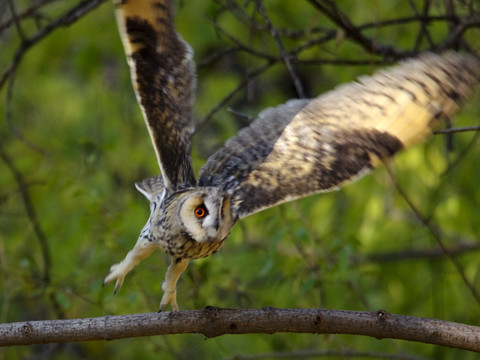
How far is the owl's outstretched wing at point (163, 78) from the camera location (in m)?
3.01

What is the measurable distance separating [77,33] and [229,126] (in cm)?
184

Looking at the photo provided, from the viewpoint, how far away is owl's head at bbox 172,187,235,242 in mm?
3029

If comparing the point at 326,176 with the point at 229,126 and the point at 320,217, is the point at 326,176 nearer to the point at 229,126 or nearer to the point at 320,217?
the point at 229,126

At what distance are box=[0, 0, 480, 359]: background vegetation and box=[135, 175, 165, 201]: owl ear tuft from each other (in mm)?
530

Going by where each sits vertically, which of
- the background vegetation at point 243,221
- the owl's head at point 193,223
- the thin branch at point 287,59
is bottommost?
the background vegetation at point 243,221

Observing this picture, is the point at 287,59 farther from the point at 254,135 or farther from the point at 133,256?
the point at 133,256

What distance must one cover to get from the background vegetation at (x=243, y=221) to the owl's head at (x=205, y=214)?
0.96 metres

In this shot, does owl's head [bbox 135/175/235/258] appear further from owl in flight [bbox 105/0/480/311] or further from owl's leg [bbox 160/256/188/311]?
owl's leg [bbox 160/256/188/311]

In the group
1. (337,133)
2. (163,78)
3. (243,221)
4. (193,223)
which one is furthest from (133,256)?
(243,221)

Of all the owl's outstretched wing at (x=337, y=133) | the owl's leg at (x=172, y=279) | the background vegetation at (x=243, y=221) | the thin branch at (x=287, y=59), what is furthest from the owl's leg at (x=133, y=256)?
the thin branch at (x=287, y=59)

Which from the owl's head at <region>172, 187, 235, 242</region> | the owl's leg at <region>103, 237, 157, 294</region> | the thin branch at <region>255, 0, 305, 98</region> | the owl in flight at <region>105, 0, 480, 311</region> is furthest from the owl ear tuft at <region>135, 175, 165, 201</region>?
the thin branch at <region>255, 0, 305, 98</region>

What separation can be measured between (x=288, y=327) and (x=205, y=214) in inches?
22.3

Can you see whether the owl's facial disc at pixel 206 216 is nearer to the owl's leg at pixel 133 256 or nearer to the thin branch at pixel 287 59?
the owl's leg at pixel 133 256

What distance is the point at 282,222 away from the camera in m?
4.65
